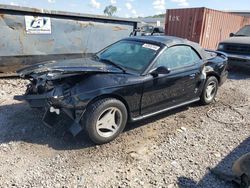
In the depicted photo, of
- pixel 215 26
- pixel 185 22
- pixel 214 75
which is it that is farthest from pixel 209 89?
pixel 215 26

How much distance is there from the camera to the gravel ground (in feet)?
9.46

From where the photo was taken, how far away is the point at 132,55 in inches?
163

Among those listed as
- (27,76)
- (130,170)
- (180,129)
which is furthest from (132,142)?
(27,76)

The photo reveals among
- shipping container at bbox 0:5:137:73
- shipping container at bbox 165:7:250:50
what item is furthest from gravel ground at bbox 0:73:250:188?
shipping container at bbox 165:7:250:50

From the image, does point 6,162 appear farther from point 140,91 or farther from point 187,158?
point 187,158

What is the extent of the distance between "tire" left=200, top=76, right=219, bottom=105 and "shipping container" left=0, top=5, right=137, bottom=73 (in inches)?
134

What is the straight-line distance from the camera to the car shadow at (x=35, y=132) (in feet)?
11.5

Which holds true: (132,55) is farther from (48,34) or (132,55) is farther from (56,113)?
(48,34)

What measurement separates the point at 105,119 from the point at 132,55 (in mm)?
1279

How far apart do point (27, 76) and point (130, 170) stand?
2046 millimetres

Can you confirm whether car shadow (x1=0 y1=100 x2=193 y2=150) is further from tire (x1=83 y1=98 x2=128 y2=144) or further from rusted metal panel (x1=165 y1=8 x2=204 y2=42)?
rusted metal panel (x1=165 y1=8 x2=204 y2=42)

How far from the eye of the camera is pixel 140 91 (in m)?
3.71

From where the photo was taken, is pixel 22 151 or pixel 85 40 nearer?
pixel 22 151

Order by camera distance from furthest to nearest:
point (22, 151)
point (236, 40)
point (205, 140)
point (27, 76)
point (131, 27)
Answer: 1. point (236, 40)
2. point (131, 27)
3. point (205, 140)
4. point (27, 76)
5. point (22, 151)
